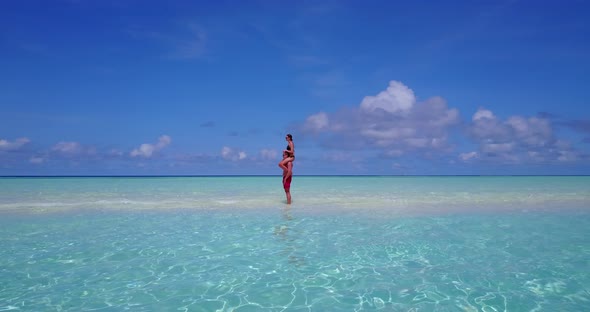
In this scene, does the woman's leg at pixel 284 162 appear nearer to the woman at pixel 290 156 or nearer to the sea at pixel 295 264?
the woman at pixel 290 156

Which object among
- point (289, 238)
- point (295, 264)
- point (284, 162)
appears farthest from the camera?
point (284, 162)

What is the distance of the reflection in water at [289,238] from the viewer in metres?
7.93

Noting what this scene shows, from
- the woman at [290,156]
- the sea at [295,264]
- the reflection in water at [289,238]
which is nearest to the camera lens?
the sea at [295,264]

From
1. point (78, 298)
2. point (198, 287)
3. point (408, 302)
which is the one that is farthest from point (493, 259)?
point (78, 298)

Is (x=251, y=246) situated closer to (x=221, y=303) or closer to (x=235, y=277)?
(x=235, y=277)

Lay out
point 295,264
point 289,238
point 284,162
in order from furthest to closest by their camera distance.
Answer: point 284,162 → point 289,238 → point 295,264

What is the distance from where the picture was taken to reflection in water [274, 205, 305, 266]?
7.93 m

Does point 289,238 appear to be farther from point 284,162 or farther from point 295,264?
point 284,162

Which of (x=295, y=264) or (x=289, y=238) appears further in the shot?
(x=289, y=238)

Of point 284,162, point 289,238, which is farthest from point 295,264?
point 284,162

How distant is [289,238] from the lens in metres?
10.0

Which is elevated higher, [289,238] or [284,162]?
[284,162]

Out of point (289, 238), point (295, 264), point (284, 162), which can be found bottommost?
point (295, 264)

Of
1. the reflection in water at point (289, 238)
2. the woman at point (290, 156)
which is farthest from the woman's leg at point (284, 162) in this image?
the reflection in water at point (289, 238)
